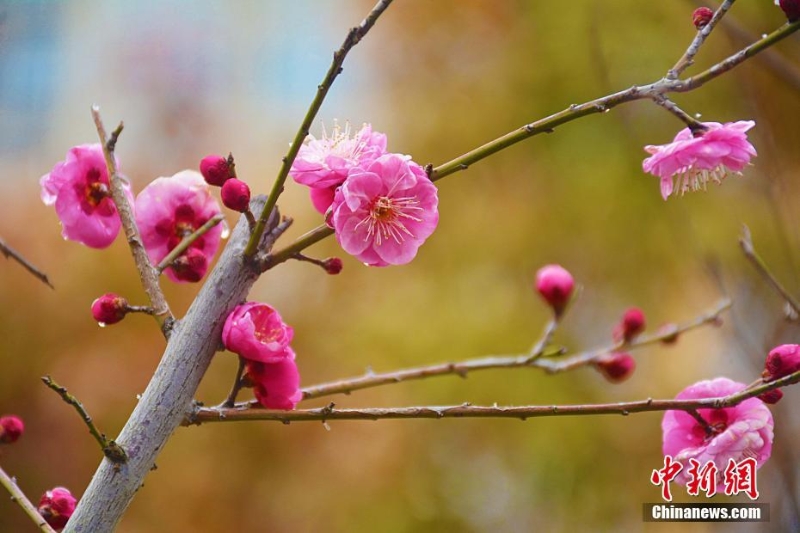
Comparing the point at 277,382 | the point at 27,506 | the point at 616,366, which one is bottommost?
the point at 27,506

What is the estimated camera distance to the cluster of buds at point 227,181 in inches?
17.7

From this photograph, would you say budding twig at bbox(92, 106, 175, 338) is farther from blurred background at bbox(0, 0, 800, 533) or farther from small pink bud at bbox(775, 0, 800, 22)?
blurred background at bbox(0, 0, 800, 533)

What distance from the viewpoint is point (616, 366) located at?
0.84 meters

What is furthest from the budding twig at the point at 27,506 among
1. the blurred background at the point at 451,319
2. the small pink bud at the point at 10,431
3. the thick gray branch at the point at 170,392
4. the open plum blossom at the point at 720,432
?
the blurred background at the point at 451,319

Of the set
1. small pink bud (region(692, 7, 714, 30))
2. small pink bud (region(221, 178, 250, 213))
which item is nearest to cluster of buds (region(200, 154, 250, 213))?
small pink bud (region(221, 178, 250, 213))

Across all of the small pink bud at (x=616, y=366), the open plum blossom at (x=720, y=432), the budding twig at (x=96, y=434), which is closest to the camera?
the budding twig at (x=96, y=434)

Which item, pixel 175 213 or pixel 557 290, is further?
pixel 557 290

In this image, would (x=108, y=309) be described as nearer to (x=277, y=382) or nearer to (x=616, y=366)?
(x=277, y=382)

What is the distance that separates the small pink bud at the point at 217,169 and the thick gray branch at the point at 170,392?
4 centimetres

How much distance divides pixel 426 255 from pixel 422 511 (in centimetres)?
92

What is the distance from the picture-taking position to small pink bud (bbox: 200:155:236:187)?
0.48 meters

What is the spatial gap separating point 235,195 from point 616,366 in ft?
1.83

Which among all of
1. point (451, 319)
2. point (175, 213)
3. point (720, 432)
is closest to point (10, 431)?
point (175, 213)

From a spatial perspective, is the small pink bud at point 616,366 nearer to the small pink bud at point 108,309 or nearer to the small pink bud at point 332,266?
the small pink bud at point 332,266
